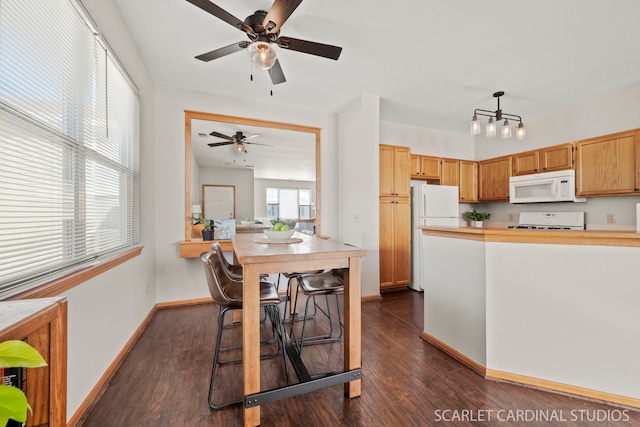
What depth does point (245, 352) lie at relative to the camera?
4.56 ft

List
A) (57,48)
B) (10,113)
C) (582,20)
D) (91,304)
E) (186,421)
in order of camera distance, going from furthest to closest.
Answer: (582,20), (91,304), (186,421), (57,48), (10,113)

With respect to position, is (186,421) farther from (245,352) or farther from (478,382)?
(478,382)

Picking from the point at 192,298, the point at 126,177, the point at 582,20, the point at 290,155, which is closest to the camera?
the point at 582,20

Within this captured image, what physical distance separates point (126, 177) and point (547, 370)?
3467 mm

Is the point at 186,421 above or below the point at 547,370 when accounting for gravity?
below

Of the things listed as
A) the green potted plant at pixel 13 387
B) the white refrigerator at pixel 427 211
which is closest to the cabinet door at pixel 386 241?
the white refrigerator at pixel 427 211

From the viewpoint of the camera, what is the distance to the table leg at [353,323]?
1604 mm

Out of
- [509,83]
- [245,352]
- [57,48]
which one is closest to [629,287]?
[245,352]

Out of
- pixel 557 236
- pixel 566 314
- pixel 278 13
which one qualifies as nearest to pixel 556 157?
pixel 557 236

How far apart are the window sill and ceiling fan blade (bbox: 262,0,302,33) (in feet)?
6.10

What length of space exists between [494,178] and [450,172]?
0.74 meters

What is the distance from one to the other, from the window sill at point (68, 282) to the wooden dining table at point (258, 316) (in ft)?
2.58

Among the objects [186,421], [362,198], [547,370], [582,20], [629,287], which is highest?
[582,20]

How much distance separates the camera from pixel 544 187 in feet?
12.3
